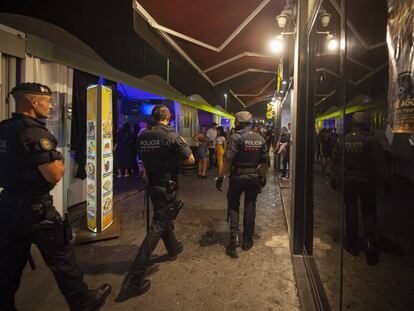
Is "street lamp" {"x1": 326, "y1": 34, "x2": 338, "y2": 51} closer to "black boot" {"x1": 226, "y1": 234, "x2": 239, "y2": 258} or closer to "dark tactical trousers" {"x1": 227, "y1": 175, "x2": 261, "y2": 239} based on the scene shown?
"dark tactical trousers" {"x1": 227, "y1": 175, "x2": 261, "y2": 239}

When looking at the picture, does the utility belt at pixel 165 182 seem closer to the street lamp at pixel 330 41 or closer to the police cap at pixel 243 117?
the police cap at pixel 243 117

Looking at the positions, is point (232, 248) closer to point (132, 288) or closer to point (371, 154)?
point (132, 288)

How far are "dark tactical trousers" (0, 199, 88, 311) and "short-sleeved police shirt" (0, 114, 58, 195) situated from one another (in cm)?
17

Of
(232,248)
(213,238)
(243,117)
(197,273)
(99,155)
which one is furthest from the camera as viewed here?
(213,238)

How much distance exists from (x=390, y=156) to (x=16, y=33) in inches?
183

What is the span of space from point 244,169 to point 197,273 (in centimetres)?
144

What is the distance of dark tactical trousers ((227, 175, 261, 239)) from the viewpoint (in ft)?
12.2

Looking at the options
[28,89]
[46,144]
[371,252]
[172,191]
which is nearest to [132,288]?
[172,191]

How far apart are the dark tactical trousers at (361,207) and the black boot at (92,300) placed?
2.18 meters

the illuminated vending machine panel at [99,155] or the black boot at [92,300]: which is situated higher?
the illuminated vending machine panel at [99,155]

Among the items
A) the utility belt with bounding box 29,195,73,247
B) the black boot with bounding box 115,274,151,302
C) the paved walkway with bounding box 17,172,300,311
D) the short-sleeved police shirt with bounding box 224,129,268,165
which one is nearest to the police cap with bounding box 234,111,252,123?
the short-sleeved police shirt with bounding box 224,129,268,165

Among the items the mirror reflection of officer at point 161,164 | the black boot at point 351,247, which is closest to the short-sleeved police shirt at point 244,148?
the mirror reflection of officer at point 161,164

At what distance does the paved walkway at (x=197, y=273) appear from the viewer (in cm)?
265

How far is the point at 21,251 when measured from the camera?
86.0 inches
